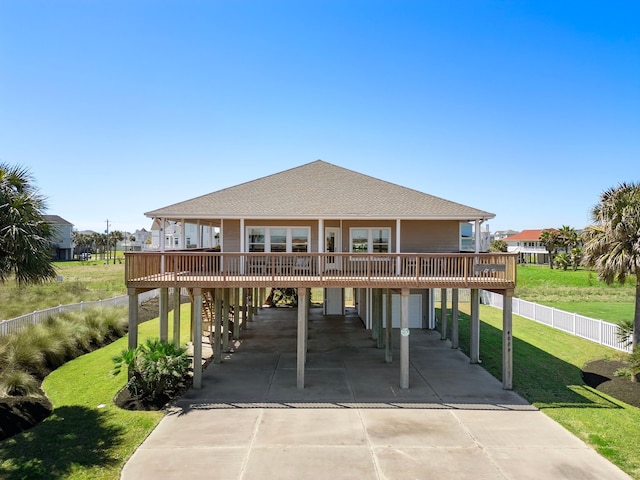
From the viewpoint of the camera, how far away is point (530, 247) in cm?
8975

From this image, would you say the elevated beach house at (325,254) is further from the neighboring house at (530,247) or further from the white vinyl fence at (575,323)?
the neighboring house at (530,247)

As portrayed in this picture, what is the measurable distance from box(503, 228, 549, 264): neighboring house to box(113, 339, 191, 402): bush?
8649 centimetres

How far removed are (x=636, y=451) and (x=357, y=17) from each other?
1658cm

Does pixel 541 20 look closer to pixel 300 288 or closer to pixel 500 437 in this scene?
pixel 300 288

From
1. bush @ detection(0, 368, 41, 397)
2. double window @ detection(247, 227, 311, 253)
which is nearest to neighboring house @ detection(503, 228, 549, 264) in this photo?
double window @ detection(247, 227, 311, 253)

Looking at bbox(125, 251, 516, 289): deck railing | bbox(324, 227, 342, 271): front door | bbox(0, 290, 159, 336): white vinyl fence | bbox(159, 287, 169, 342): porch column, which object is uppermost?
bbox(324, 227, 342, 271): front door

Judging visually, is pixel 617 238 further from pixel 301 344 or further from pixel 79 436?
pixel 79 436

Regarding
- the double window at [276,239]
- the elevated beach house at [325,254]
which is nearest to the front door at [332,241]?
the elevated beach house at [325,254]

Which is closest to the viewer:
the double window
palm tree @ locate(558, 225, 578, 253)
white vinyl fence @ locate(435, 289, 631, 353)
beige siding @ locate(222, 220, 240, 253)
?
beige siding @ locate(222, 220, 240, 253)

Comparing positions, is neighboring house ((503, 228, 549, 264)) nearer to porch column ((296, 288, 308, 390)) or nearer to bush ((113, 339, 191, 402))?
porch column ((296, 288, 308, 390))

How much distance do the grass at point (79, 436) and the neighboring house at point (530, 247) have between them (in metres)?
A: 87.8

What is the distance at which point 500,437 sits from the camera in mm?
8484

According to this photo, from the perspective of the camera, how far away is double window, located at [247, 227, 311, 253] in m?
15.9

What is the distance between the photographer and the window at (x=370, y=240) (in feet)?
53.5
